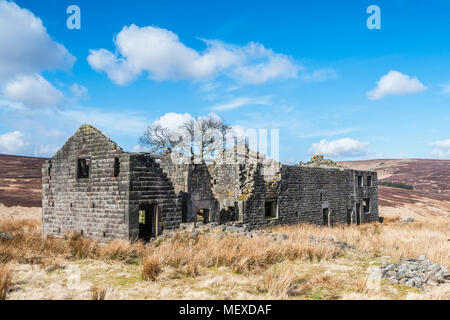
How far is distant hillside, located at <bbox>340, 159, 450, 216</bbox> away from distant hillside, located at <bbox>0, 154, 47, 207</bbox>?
127ft

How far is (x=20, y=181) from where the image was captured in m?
41.3

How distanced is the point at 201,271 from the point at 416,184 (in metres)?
74.3

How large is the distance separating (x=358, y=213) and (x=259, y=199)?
40.7ft

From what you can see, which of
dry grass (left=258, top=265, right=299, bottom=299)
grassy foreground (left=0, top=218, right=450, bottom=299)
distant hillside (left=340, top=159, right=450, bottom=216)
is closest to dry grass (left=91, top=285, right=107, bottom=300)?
grassy foreground (left=0, top=218, right=450, bottom=299)

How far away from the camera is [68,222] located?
13664 millimetres

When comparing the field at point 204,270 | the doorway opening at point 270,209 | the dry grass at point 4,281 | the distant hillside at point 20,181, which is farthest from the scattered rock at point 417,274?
the distant hillside at point 20,181

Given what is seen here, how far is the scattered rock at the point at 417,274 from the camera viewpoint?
7.62 metres

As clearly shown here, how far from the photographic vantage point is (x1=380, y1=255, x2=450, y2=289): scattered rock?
7617mm

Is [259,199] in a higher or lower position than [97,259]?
higher

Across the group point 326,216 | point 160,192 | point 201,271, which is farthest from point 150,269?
point 326,216

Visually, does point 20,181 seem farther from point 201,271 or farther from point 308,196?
point 201,271

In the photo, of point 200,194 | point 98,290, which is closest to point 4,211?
point 200,194
